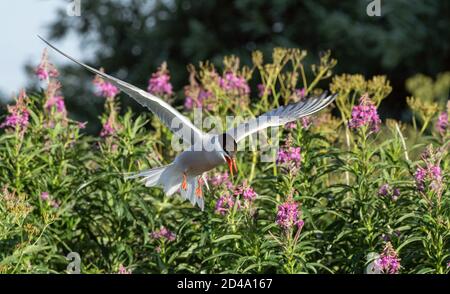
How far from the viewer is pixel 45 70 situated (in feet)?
23.5

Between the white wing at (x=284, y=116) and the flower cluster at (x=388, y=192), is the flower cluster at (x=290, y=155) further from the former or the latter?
the flower cluster at (x=388, y=192)

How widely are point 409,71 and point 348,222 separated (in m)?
12.7

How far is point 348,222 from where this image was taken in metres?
6.38

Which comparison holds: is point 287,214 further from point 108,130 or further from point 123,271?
point 108,130

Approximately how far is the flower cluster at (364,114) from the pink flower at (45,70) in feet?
6.92

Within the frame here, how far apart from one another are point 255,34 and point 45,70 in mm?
12686

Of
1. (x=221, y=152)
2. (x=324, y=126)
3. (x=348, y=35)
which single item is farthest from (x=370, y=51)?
(x=221, y=152)

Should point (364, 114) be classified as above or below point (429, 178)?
above

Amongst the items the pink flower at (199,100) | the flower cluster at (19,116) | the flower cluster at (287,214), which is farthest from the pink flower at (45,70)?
the flower cluster at (287,214)

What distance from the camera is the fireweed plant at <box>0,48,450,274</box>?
5.93 m

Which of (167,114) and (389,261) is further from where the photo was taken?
(167,114)

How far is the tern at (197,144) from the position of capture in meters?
6.08

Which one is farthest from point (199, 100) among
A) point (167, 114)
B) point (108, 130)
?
point (167, 114)

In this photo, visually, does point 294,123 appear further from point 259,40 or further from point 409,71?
point 259,40
